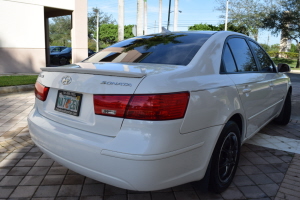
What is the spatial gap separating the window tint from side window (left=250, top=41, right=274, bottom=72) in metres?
0.95

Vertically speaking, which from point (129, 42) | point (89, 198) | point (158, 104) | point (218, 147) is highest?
point (129, 42)

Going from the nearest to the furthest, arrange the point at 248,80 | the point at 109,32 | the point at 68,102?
the point at 68,102 < the point at 248,80 < the point at 109,32

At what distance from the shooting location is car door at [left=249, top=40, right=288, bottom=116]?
3765mm

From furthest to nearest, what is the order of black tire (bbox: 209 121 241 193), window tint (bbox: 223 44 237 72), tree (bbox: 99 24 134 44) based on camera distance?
tree (bbox: 99 24 134 44) < window tint (bbox: 223 44 237 72) < black tire (bbox: 209 121 241 193)

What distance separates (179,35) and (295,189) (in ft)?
6.72

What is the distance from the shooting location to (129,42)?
11.1 feet

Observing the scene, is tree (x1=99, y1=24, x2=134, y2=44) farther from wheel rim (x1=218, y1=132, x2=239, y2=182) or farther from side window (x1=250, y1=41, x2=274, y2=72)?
wheel rim (x1=218, y1=132, x2=239, y2=182)

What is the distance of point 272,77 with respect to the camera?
3869mm

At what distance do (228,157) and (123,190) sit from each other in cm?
109

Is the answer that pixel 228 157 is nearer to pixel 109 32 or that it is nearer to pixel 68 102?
pixel 68 102

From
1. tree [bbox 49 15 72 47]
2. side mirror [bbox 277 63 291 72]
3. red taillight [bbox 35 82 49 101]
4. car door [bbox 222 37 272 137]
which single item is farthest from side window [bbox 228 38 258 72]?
tree [bbox 49 15 72 47]

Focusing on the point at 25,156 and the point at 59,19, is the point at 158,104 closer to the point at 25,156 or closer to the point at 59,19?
the point at 25,156

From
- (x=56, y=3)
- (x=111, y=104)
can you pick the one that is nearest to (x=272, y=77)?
(x=111, y=104)

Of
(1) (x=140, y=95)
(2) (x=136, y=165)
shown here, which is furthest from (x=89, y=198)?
A: (1) (x=140, y=95)
